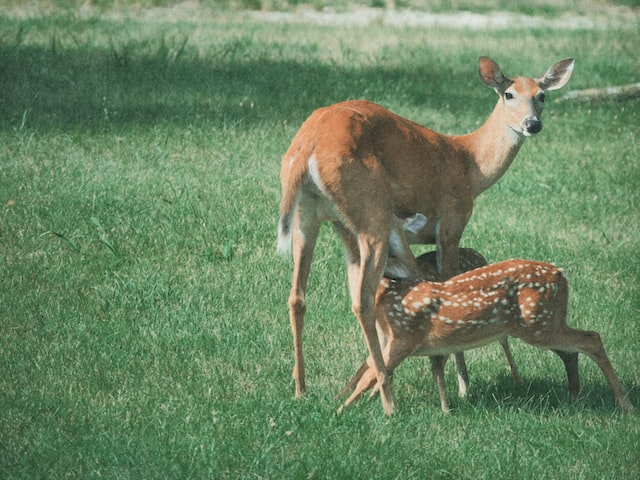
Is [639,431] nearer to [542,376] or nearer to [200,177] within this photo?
[542,376]

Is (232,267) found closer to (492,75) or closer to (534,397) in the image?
(492,75)

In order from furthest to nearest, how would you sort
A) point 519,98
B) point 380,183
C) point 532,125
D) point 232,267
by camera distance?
point 232,267
point 519,98
point 532,125
point 380,183

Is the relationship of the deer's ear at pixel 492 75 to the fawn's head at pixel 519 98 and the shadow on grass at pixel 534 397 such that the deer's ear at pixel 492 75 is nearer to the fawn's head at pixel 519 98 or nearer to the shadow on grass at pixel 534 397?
the fawn's head at pixel 519 98

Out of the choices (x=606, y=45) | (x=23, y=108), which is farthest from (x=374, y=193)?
(x=606, y=45)

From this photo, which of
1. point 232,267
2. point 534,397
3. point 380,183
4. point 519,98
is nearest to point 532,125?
point 519,98

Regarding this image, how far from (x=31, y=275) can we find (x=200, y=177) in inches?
91.3

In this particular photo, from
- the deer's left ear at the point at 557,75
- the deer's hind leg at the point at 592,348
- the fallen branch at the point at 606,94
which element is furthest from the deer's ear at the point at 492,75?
the fallen branch at the point at 606,94

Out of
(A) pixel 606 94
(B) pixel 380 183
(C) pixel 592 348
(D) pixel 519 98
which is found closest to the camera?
(B) pixel 380 183

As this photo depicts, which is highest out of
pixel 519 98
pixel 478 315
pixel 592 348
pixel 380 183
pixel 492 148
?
pixel 519 98

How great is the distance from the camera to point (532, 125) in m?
6.41

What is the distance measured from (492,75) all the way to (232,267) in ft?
7.23

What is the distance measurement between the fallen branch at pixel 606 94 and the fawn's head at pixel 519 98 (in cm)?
591

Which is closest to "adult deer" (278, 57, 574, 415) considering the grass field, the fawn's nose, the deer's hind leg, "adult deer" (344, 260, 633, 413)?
the fawn's nose

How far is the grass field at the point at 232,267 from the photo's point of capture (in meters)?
5.01
